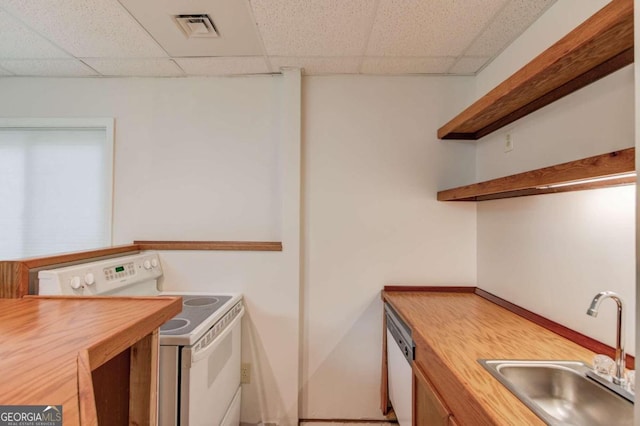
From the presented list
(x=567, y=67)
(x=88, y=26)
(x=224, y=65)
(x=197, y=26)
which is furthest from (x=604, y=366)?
(x=88, y=26)

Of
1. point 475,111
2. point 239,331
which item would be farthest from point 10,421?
point 475,111

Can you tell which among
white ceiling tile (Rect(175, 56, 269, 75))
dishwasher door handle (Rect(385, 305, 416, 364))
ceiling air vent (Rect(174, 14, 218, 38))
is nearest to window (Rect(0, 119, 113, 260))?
white ceiling tile (Rect(175, 56, 269, 75))

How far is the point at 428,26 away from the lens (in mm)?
1646

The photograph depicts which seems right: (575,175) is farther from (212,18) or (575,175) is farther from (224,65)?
Result: (224,65)

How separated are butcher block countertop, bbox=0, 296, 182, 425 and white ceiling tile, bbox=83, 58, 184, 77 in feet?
5.31

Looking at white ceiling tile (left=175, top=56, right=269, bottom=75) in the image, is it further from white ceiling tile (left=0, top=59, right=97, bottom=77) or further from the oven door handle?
the oven door handle

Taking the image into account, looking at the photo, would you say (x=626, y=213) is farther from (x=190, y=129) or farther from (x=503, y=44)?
(x=190, y=129)

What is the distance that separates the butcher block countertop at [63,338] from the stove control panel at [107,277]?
0.70 ft

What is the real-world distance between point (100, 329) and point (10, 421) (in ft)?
1.01

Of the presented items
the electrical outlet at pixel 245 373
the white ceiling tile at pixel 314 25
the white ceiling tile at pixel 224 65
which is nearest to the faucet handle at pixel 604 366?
the white ceiling tile at pixel 314 25

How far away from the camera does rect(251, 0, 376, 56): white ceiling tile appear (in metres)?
1.50

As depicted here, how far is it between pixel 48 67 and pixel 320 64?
1.90m

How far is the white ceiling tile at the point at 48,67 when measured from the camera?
2041 millimetres

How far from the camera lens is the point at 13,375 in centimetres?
58
